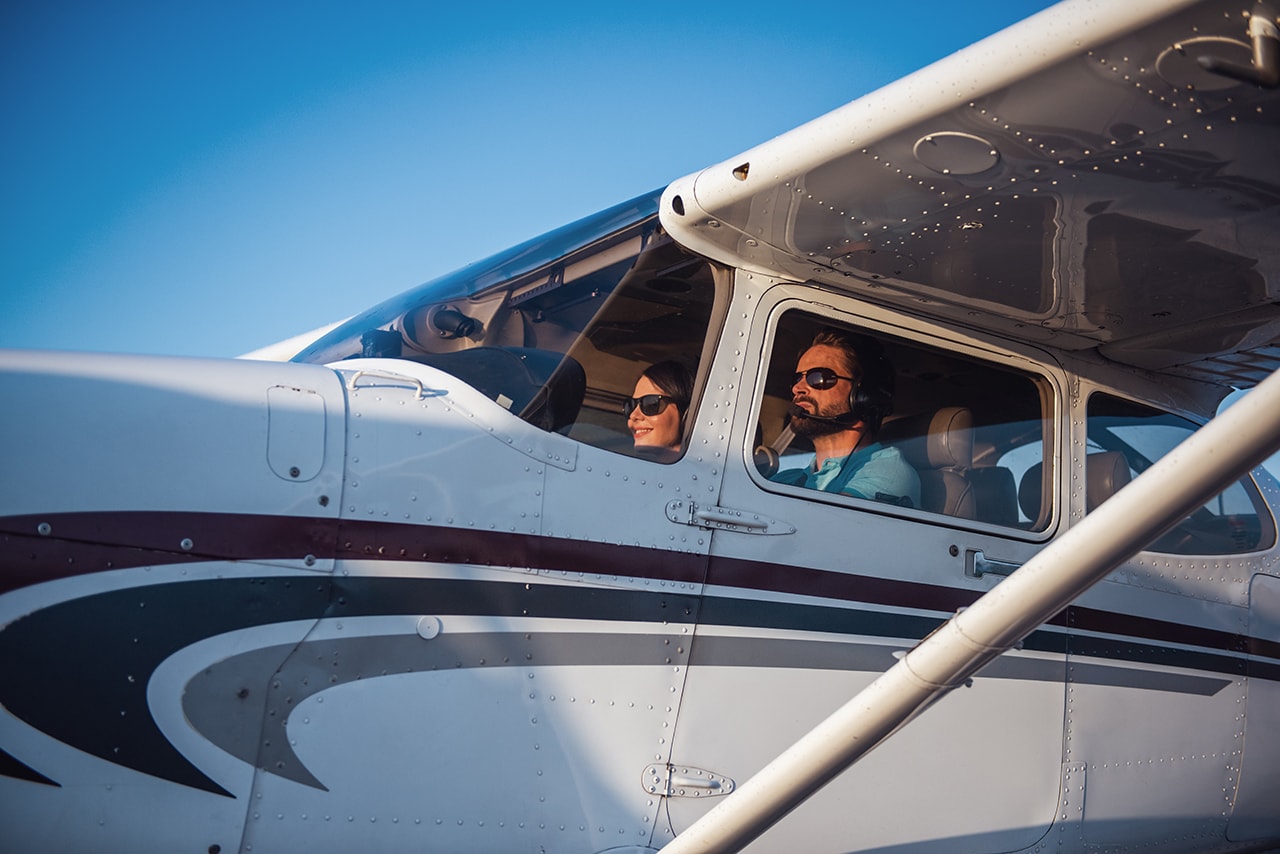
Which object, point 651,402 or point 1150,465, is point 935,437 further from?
point 651,402

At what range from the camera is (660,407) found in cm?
301

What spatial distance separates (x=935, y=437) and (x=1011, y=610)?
1415 mm

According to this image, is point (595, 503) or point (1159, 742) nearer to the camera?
point (595, 503)

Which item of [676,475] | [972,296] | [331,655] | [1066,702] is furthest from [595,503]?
[1066,702]

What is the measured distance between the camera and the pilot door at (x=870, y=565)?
2848mm

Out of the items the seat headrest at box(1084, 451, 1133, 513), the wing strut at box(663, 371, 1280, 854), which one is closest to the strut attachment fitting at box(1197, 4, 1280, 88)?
the wing strut at box(663, 371, 1280, 854)

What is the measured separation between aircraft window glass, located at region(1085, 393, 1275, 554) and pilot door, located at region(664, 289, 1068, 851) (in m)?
0.24

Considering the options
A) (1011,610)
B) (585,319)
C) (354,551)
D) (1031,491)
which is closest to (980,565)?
(1031,491)

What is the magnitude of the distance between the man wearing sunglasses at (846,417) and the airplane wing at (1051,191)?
0.21 m

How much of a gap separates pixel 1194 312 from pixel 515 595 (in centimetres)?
253

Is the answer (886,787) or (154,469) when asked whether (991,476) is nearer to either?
(886,787)

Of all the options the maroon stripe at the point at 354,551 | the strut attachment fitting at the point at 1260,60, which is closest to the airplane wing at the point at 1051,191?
the strut attachment fitting at the point at 1260,60

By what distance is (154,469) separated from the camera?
90.8 inches

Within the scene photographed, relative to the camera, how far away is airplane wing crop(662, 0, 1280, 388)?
2.13 metres
